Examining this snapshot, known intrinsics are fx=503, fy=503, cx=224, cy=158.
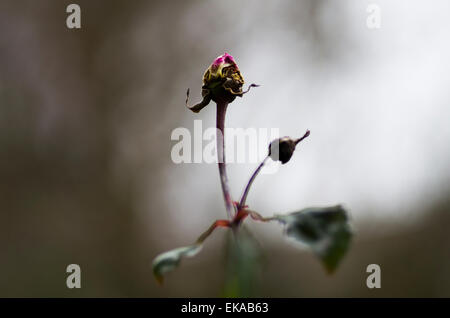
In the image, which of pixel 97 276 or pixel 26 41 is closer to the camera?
pixel 97 276

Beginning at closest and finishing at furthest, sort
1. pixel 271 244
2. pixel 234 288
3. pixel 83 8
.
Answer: pixel 234 288
pixel 271 244
pixel 83 8

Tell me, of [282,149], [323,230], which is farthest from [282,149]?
[323,230]

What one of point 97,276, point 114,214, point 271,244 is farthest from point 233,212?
point 114,214

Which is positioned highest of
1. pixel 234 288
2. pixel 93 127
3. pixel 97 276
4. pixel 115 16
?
pixel 115 16

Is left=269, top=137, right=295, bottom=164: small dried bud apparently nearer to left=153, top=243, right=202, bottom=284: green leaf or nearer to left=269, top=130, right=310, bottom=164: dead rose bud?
left=269, top=130, right=310, bottom=164: dead rose bud

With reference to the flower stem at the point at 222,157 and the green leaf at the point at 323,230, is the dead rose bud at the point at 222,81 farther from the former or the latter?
the green leaf at the point at 323,230

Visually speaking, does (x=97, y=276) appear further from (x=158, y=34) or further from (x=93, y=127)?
(x=158, y=34)
